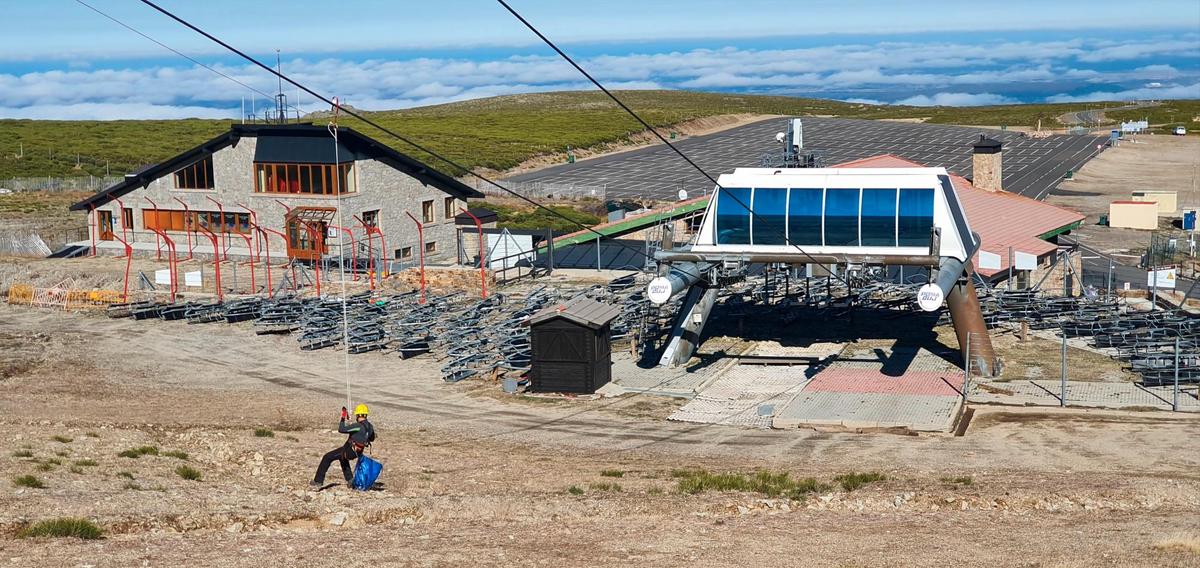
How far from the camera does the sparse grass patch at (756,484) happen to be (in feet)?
85.5

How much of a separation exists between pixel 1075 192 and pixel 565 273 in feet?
193

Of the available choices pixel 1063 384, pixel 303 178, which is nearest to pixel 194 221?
pixel 303 178

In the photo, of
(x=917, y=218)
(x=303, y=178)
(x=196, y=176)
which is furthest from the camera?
(x=196, y=176)

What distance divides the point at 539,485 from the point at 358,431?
→ 3.89m

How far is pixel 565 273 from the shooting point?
62.0m

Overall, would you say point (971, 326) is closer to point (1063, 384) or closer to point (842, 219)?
point (842, 219)

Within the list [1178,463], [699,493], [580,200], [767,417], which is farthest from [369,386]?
[580,200]

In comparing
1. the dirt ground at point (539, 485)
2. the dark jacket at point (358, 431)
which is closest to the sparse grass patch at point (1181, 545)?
the dirt ground at point (539, 485)

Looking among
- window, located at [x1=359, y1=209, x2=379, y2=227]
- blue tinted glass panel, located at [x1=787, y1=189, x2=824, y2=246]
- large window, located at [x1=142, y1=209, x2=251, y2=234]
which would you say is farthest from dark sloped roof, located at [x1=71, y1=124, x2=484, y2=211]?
blue tinted glass panel, located at [x1=787, y1=189, x2=824, y2=246]

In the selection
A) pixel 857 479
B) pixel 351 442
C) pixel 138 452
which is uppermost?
pixel 351 442

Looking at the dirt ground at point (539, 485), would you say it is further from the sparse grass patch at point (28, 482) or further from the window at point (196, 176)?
the window at point (196, 176)

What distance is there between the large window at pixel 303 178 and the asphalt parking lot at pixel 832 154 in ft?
137

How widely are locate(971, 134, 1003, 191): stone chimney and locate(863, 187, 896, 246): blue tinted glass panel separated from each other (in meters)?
25.9

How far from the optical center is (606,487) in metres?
26.7
